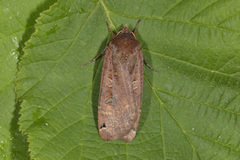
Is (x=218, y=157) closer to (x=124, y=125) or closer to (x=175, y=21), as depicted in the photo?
(x=124, y=125)

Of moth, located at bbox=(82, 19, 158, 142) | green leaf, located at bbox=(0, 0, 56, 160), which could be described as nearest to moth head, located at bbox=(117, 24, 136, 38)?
moth, located at bbox=(82, 19, 158, 142)

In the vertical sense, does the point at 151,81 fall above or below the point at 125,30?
below

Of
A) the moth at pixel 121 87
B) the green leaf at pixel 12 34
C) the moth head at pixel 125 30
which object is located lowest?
the moth at pixel 121 87

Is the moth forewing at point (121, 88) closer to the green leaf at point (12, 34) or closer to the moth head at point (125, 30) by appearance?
the moth head at point (125, 30)

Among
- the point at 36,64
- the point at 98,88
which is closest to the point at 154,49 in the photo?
the point at 98,88

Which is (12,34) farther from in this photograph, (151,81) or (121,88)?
(151,81)

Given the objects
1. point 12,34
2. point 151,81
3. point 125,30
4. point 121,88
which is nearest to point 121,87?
point 121,88

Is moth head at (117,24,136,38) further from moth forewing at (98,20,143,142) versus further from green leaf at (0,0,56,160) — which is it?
green leaf at (0,0,56,160)

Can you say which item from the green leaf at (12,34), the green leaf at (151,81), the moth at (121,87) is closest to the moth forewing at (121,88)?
the moth at (121,87)
